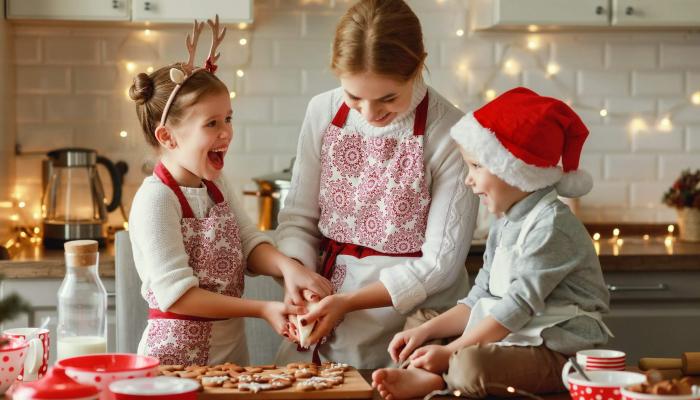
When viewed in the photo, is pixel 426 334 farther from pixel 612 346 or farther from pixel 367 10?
pixel 612 346

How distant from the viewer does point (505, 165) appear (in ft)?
5.84

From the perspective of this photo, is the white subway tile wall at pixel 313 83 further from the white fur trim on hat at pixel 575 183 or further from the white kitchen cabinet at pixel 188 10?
the white fur trim on hat at pixel 575 183

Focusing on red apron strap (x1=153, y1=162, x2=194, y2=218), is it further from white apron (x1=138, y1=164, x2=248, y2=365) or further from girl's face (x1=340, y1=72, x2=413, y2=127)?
girl's face (x1=340, y1=72, x2=413, y2=127)

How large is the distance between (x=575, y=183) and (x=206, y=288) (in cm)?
78

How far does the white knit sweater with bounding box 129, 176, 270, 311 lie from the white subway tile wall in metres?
1.55

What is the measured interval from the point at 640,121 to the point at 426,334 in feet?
7.16

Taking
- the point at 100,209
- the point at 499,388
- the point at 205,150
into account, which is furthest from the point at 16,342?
the point at 100,209

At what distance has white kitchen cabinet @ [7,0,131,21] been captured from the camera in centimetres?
323

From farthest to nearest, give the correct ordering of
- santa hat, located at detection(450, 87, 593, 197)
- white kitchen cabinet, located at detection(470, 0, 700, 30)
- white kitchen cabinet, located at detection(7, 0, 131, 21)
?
white kitchen cabinet, located at detection(470, 0, 700, 30) → white kitchen cabinet, located at detection(7, 0, 131, 21) → santa hat, located at detection(450, 87, 593, 197)

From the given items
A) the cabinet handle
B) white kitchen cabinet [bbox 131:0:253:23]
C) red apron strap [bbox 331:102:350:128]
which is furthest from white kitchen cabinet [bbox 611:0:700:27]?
red apron strap [bbox 331:102:350:128]

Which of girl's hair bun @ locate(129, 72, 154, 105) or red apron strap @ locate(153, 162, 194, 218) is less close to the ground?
girl's hair bun @ locate(129, 72, 154, 105)

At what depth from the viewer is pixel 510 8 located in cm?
335

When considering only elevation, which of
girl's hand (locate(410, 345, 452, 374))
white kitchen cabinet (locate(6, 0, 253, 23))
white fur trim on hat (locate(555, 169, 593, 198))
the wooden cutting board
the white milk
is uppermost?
white kitchen cabinet (locate(6, 0, 253, 23))

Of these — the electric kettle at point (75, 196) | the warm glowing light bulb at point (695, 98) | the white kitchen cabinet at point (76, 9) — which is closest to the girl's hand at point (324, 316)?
the electric kettle at point (75, 196)
